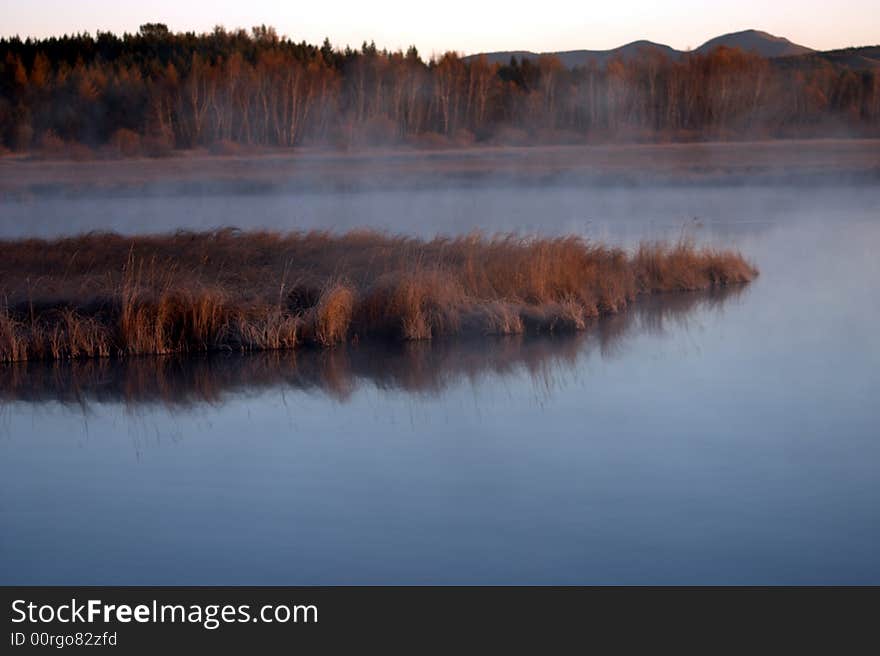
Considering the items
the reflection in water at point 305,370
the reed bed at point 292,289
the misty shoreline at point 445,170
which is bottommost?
the reflection in water at point 305,370

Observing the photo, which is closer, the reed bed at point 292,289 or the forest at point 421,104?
the reed bed at point 292,289

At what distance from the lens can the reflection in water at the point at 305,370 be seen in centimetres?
970

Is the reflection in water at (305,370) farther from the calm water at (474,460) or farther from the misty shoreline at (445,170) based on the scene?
the misty shoreline at (445,170)

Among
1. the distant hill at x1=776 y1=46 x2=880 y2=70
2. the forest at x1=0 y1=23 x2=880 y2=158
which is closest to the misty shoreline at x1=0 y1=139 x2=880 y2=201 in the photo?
the forest at x1=0 y1=23 x2=880 y2=158

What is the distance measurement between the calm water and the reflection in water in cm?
3

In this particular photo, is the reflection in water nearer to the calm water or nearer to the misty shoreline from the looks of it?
the calm water

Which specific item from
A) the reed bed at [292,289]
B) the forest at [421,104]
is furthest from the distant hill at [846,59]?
the reed bed at [292,289]

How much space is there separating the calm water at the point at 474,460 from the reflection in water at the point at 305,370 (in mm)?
35

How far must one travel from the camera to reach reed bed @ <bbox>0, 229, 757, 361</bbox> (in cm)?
1091

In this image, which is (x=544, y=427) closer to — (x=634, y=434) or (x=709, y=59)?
(x=634, y=434)

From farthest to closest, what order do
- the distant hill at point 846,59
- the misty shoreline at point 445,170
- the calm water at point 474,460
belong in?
the distant hill at point 846,59
the misty shoreline at point 445,170
the calm water at point 474,460

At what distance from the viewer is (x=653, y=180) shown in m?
33.3

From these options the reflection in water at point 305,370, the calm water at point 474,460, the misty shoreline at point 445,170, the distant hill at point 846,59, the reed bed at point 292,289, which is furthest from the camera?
the distant hill at point 846,59
